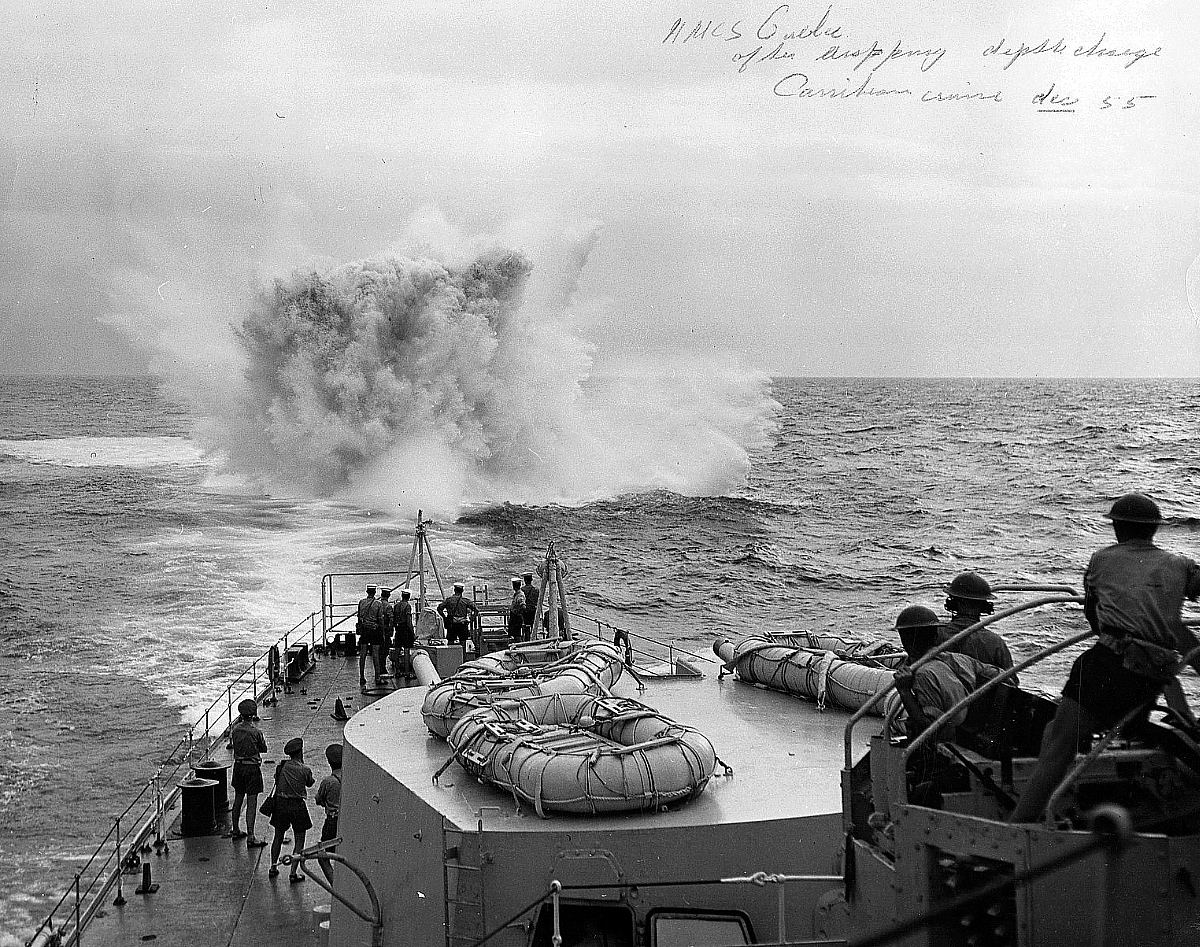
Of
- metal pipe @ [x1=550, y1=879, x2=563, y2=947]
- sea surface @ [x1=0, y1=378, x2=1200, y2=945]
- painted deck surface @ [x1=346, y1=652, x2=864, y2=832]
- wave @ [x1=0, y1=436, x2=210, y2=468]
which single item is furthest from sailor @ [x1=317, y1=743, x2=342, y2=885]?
wave @ [x1=0, y1=436, x2=210, y2=468]

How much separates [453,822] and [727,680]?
4.34 meters

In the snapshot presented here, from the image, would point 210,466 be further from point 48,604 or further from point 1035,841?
point 1035,841

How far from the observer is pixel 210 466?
79250mm

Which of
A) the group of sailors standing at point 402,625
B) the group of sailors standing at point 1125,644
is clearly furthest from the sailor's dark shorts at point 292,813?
the group of sailors standing at point 1125,644

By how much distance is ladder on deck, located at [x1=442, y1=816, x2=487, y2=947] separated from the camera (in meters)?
6.41

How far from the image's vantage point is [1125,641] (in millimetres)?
3863

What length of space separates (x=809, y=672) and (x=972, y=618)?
383 centimetres

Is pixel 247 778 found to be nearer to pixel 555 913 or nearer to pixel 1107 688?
pixel 555 913

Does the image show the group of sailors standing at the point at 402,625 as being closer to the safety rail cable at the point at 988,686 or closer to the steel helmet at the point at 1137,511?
the safety rail cable at the point at 988,686

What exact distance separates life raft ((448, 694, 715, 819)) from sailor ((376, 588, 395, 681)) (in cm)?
901

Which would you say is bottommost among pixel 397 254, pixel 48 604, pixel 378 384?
pixel 48 604

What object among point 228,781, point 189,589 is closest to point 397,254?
point 189,589

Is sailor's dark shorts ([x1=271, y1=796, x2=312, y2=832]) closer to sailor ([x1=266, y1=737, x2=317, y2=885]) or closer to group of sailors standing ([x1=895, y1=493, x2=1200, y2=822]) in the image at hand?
sailor ([x1=266, y1=737, x2=317, y2=885])

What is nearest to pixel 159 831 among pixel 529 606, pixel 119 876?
pixel 119 876
